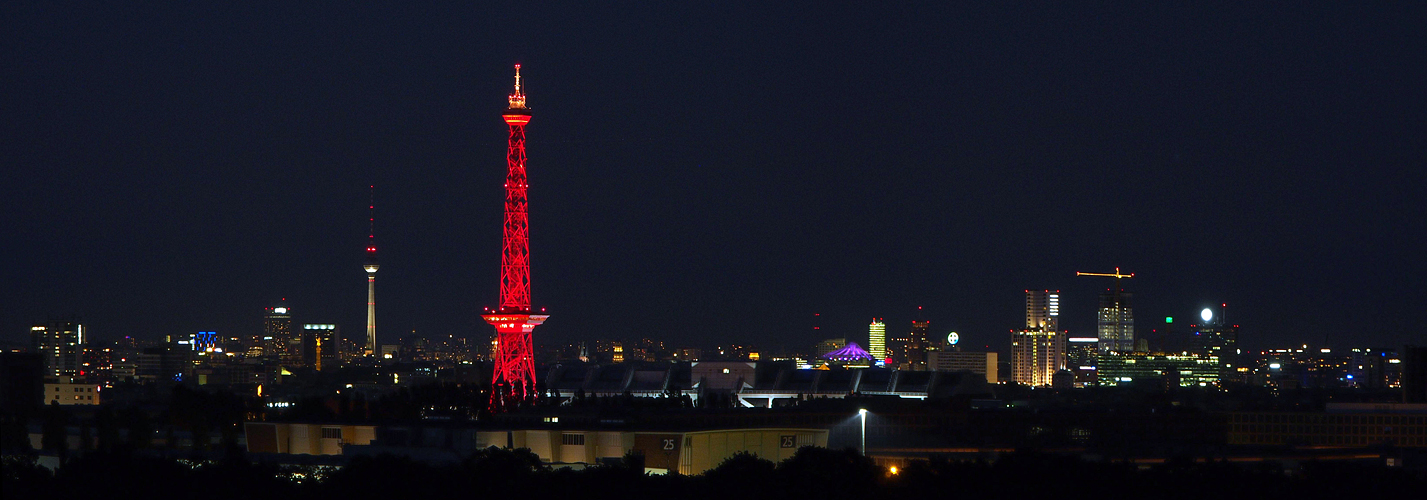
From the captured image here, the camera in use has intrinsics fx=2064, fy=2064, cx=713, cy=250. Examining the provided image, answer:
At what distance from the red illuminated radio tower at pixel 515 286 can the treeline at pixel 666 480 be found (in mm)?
33377

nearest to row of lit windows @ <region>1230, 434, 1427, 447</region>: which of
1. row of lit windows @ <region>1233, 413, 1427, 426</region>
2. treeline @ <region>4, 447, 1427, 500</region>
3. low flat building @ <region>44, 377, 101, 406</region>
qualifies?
row of lit windows @ <region>1233, 413, 1427, 426</region>

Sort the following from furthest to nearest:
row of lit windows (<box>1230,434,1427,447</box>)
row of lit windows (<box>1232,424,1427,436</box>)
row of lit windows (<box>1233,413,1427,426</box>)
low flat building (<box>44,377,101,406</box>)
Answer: low flat building (<box>44,377,101,406</box>), row of lit windows (<box>1233,413,1427,426</box>), row of lit windows (<box>1232,424,1427,436</box>), row of lit windows (<box>1230,434,1427,447</box>)

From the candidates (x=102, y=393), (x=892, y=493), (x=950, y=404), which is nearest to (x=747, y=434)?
(x=892, y=493)

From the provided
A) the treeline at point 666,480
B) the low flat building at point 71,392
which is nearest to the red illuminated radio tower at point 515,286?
the treeline at point 666,480

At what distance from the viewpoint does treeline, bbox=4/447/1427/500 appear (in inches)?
2322

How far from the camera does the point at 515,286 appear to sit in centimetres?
10150

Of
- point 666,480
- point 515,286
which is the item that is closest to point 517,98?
point 515,286

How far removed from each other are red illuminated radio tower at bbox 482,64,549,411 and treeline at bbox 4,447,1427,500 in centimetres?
3338

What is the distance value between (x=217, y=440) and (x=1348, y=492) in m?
49.0

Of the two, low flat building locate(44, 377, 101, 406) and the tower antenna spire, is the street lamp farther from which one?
low flat building locate(44, 377, 101, 406)

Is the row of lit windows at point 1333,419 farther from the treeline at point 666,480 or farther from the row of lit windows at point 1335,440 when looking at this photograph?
the treeline at point 666,480

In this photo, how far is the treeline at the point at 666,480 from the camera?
59.0 meters

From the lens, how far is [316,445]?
78.8 metres

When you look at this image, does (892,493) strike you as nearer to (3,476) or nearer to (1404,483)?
(1404,483)
